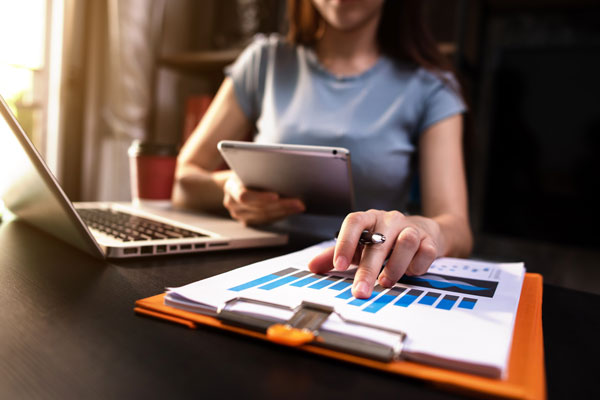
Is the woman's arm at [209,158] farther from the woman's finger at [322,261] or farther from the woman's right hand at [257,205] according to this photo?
the woman's finger at [322,261]

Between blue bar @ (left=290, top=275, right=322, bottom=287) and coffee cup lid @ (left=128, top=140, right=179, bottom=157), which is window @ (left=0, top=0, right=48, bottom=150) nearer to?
coffee cup lid @ (left=128, top=140, right=179, bottom=157)

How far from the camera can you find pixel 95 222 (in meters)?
0.64

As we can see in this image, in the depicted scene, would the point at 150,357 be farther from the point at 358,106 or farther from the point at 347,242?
the point at 358,106

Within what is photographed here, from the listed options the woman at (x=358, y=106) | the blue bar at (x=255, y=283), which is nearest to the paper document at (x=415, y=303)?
the blue bar at (x=255, y=283)

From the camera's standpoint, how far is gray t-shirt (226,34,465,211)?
0.98 meters

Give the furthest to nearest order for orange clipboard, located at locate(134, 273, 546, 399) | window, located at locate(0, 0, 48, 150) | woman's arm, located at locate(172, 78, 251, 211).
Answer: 1. window, located at locate(0, 0, 48, 150)
2. woman's arm, located at locate(172, 78, 251, 211)
3. orange clipboard, located at locate(134, 273, 546, 399)

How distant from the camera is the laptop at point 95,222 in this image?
45 centimetres

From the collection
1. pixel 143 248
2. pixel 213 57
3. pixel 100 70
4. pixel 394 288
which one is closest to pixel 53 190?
pixel 143 248

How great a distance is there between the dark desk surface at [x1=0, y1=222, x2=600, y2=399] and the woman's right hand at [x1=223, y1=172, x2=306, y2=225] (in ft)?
0.88

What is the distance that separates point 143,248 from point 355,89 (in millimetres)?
680

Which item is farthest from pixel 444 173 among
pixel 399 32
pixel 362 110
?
pixel 399 32

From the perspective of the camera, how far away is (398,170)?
1007 millimetres

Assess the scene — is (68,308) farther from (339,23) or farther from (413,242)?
(339,23)

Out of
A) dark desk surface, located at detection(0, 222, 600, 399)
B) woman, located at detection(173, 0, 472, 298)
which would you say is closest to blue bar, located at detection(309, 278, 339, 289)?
dark desk surface, located at detection(0, 222, 600, 399)
